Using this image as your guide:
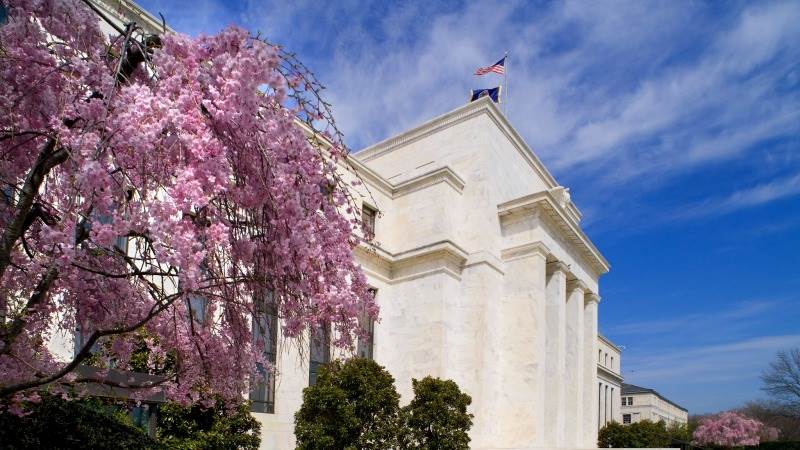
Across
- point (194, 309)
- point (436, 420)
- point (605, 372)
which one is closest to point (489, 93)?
point (436, 420)

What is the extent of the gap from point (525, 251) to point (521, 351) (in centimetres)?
387

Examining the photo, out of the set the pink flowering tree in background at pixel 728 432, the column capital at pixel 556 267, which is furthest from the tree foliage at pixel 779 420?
the column capital at pixel 556 267

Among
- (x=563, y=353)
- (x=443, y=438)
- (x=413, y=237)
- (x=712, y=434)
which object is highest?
(x=413, y=237)

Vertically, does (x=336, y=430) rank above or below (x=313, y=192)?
below

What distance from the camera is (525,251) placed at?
78.0 feet

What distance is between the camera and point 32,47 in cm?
521

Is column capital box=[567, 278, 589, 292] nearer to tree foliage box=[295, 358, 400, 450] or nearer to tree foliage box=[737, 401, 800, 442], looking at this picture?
tree foliage box=[295, 358, 400, 450]

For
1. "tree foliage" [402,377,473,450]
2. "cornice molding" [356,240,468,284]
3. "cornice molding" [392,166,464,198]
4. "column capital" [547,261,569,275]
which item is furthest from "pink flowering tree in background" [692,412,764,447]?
"tree foliage" [402,377,473,450]

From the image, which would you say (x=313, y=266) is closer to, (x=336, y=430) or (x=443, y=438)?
(x=336, y=430)

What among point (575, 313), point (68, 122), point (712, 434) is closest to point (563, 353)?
point (575, 313)

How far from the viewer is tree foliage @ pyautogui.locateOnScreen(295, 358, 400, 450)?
15.0 m

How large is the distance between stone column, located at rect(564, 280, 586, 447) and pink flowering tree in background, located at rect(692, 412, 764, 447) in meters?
25.4

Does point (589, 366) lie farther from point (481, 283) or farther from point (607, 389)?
point (607, 389)

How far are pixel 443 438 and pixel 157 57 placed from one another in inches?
534
